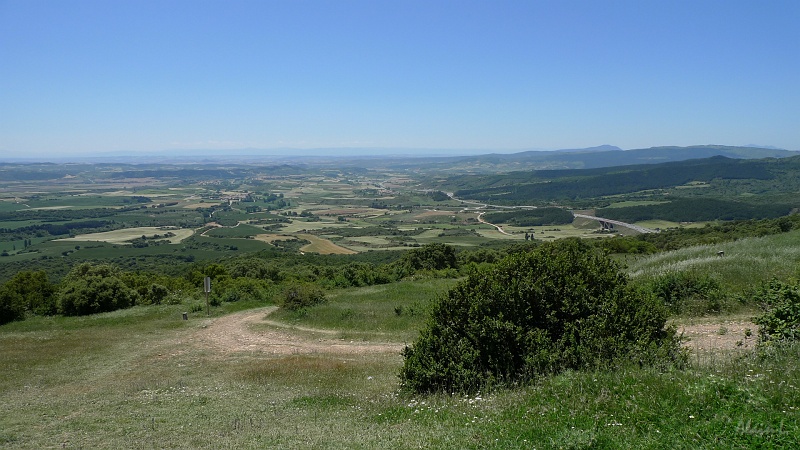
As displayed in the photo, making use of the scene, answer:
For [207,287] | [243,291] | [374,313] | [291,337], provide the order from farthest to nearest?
[243,291]
[207,287]
[374,313]
[291,337]

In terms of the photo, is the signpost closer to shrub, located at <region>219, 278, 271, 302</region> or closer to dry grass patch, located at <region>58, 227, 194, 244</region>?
shrub, located at <region>219, 278, 271, 302</region>

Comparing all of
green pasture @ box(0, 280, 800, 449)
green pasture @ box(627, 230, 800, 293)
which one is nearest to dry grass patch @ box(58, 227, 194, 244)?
green pasture @ box(0, 280, 800, 449)

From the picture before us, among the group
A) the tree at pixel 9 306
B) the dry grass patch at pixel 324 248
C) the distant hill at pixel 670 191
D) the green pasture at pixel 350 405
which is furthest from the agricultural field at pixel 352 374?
the distant hill at pixel 670 191

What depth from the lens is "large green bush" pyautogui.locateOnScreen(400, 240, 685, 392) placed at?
8.97m

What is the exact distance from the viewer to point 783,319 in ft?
30.9

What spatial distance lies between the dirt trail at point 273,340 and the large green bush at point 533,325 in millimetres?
6376

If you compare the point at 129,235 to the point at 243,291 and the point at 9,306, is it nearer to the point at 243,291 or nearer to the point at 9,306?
the point at 9,306

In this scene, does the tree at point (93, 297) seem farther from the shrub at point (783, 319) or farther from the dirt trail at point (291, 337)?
the shrub at point (783, 319)

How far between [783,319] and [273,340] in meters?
15.7

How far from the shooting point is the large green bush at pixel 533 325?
29.4 feet

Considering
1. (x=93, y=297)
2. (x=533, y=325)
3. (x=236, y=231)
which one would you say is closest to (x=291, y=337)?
(x=533, y=325)

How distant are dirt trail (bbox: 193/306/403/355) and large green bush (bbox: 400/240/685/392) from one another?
638 centimetres

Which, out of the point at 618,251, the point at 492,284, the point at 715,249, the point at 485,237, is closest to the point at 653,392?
the point at 492,284

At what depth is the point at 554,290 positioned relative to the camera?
986 cm
